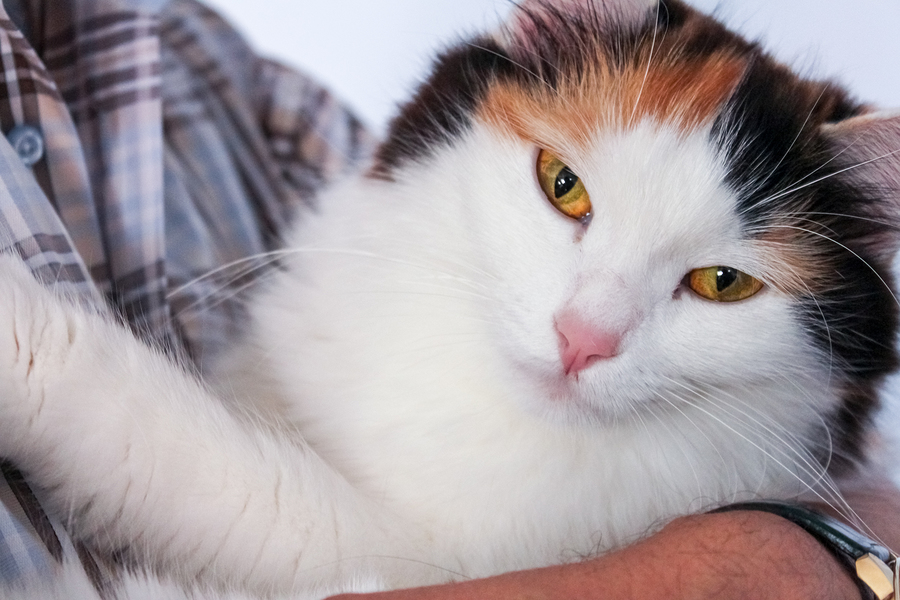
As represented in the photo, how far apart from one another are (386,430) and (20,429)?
0.54 m

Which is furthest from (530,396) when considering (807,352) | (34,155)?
(34,155)

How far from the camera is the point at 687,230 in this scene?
38.5 inches

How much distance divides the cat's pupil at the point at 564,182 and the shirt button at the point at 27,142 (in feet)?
2.97

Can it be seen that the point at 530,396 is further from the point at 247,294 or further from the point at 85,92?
the point at 85,92

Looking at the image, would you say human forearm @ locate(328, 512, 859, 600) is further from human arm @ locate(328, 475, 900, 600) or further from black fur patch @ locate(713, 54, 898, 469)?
black fur patch @ locate(713, 54, 898, 469)

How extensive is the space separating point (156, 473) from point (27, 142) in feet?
2.14

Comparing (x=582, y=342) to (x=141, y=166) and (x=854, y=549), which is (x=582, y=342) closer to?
(x=854, y=549)

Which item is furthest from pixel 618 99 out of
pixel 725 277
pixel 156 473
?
pixel 156 473

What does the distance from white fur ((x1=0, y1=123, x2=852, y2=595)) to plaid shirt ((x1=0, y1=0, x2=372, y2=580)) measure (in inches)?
5.3

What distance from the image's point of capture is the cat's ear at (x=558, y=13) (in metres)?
1.19

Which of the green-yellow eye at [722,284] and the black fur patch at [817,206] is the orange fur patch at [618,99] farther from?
the green-yellow eye at [722,284]

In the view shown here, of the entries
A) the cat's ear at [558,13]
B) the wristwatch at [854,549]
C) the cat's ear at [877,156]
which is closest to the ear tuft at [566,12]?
the cat's ear at [558,13]

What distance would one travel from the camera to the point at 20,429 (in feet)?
3.14

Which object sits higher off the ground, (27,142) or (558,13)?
(558,13)
